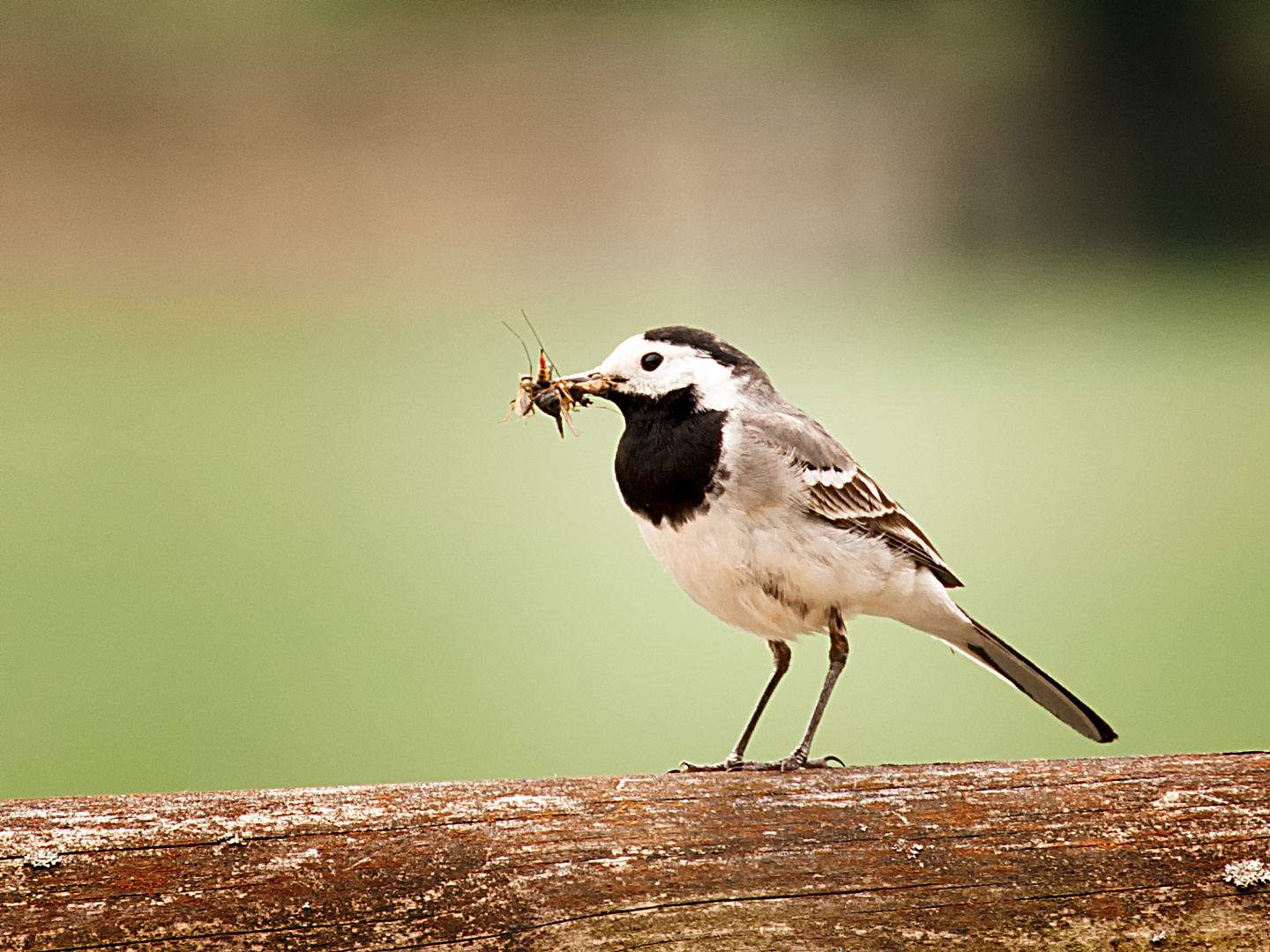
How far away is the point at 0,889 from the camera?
1.01 m

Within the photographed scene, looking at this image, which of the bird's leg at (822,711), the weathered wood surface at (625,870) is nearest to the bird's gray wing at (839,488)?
the bird's leg at (822,711)

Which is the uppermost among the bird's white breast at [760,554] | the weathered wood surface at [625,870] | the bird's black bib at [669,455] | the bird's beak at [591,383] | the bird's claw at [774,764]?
the bird's beak at [591,383]

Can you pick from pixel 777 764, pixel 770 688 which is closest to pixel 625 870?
pixel 777 764

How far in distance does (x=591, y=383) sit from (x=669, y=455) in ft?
Result: 0.46

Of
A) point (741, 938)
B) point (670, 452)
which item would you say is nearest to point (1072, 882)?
point (741, 938)

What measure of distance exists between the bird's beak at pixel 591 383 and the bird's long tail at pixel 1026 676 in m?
0.62

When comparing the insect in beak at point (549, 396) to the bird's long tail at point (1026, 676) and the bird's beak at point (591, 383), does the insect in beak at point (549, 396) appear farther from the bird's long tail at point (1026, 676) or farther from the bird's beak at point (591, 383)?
the bird's long tail at point (1026, 676)

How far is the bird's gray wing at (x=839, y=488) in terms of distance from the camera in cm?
169

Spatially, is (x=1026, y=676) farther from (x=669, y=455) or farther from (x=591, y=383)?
(x=591, y=383)

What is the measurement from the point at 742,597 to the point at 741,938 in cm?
64

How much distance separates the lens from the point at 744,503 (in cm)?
164

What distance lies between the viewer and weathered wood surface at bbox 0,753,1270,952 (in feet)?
3.36

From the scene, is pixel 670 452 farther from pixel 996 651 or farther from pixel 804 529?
pixel 996 651

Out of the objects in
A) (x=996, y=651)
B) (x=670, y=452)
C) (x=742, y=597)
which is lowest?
(x=996, y=651)
